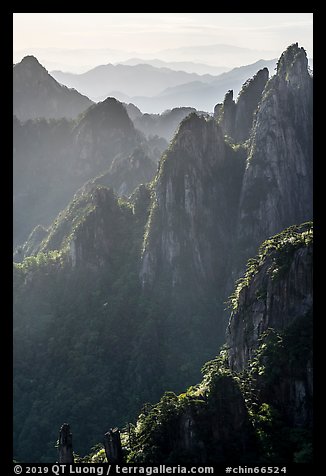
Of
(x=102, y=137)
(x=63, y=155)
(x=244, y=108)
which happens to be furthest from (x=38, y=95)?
(x=244, y=108)

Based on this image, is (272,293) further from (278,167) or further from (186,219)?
(278,167)

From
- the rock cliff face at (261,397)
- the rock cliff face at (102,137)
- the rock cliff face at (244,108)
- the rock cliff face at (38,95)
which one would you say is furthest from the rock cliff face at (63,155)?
the rock cliff face at (261,397)

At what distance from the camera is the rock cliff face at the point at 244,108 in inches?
2727

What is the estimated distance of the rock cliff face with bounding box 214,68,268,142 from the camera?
69.3 meters

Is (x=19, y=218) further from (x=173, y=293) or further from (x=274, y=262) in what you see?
(x=274, y=262)

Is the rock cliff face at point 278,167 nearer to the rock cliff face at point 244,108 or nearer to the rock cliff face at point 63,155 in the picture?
the rock cliff face at point 244,108

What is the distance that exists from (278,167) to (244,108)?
54.2 feet

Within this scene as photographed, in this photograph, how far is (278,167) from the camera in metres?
55.8

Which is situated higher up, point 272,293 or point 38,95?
point 38,95

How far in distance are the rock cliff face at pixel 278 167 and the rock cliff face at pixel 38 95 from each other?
221 ft

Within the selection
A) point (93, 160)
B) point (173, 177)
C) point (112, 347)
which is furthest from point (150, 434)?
point (93, 160)

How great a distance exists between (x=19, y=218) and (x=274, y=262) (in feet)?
231

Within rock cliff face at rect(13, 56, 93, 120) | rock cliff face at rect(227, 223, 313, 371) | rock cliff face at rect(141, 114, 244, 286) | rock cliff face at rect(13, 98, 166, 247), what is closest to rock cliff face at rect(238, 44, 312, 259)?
rock cliff face at rect(141, 114, 244, 286)
